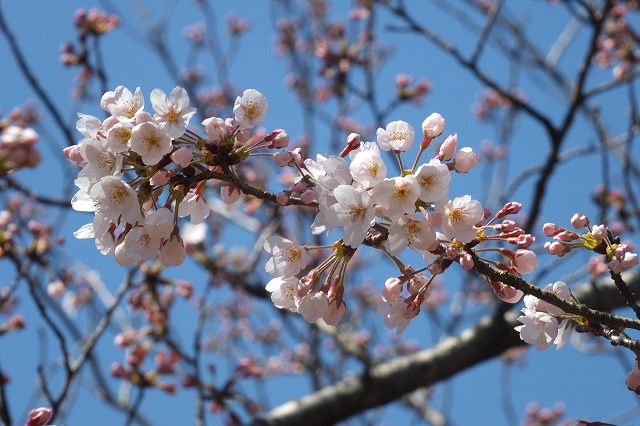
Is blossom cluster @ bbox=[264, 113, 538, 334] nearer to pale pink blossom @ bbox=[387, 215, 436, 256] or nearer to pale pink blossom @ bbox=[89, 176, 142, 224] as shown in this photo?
pale pink blossom @ bbox=[387, 215, 436, 256]

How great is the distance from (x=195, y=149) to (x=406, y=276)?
622 mm

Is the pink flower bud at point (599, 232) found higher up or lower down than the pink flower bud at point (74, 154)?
lower down

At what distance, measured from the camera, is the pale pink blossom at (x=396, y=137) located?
1.64 meters

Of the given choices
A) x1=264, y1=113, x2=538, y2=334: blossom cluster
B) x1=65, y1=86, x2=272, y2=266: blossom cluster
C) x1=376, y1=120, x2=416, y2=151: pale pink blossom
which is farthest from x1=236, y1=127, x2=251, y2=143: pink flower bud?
x1=376, y1=120, x2=416, y2=151: pale pink blossom

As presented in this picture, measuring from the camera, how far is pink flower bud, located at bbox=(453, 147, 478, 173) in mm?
1598

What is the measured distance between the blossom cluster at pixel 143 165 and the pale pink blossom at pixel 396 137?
360 mm

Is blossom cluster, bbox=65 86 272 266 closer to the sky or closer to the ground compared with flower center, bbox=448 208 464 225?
closer to the sky

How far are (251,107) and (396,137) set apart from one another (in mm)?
406

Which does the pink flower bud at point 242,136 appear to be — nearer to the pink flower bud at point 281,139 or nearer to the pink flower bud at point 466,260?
the pink flower bud at point 281,139

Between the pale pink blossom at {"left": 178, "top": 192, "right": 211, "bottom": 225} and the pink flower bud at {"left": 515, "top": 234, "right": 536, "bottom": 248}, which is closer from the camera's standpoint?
the pink flower bud at {"left": 515, "top": 234, "right": 536, "bottom": 248}

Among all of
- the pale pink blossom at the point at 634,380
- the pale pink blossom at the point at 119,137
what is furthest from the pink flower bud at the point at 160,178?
the pale pink blossom at the point at 634,380

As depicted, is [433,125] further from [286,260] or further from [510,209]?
[286,260]

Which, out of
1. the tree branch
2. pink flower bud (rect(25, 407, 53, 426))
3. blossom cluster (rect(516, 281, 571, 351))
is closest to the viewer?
blossom cluster (rect(516, 281, 571, 351))

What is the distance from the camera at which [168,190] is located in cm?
163
